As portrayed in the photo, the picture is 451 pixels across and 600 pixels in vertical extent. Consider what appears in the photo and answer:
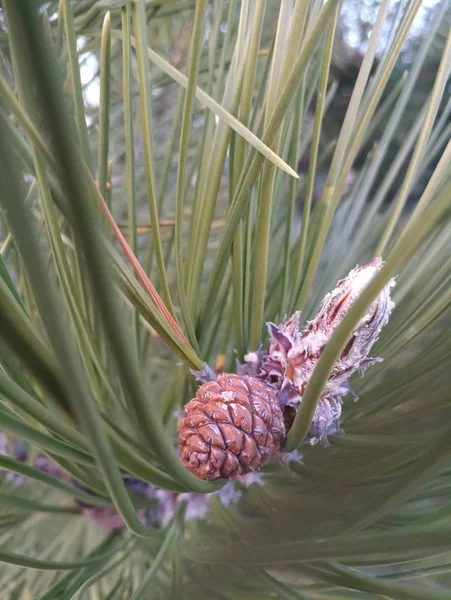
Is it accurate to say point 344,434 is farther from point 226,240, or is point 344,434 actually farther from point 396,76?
point 396,76

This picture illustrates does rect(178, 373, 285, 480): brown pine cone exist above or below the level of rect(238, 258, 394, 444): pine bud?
below

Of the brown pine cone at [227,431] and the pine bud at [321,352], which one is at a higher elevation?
the pine bud at [321,352]

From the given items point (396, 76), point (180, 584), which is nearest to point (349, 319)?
point (180, 584)
